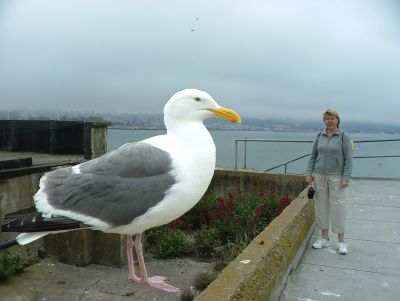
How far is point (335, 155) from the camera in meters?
5.34

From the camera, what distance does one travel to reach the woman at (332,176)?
530cm

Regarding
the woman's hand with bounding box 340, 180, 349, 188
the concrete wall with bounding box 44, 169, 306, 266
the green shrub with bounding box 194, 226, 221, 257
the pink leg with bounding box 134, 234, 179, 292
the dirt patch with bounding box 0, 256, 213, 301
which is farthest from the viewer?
the green shrub with bounding box 194, 226, 221, 257

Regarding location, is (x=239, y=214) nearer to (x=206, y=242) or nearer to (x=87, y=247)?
(x=206, y=242)

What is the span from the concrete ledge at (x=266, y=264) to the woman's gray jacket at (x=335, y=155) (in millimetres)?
698

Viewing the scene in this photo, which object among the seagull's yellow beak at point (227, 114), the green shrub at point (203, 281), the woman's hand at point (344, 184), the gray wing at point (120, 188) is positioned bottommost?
the green shrub at point (203, 281)

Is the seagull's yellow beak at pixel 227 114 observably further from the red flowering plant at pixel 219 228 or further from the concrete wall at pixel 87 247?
the concrete wall at pixel 87 247

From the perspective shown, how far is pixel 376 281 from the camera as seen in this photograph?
436 centimetres

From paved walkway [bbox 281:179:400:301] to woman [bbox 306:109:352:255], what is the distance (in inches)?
12.3

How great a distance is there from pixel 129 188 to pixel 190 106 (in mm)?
886

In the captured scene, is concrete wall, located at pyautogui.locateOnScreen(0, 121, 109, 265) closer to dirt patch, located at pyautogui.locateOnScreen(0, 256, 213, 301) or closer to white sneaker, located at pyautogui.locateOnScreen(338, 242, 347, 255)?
dirt patch, located at pyautogui.locateOnScreen(0, 256, 213, 301)

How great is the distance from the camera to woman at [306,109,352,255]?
530 centimetres

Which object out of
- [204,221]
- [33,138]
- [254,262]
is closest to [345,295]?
[254,262]

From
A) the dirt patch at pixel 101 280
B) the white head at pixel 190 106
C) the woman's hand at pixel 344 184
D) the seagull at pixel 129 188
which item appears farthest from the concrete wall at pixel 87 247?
the woman's hand at pixel 344 184

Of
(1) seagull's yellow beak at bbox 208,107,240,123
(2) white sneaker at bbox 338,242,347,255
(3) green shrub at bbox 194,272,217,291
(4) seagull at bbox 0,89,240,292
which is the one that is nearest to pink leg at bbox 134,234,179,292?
(4) seagull at bbox 0,89,240,292
